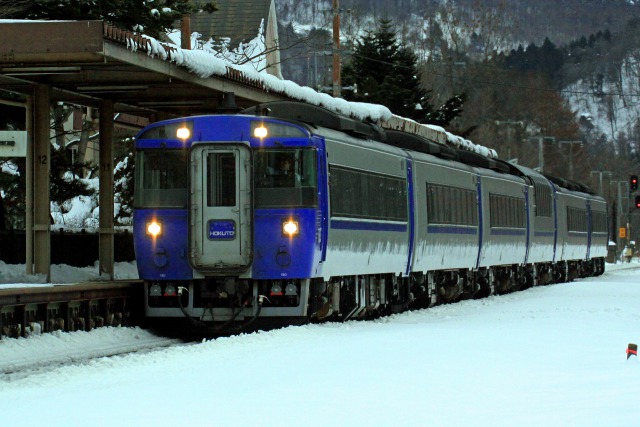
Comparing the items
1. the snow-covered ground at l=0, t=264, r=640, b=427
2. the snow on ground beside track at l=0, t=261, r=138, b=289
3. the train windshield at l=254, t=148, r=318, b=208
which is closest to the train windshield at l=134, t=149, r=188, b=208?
the train windshield at l=254, t=148, r=318, b=208

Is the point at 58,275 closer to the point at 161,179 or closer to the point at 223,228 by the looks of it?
the point at 161,179

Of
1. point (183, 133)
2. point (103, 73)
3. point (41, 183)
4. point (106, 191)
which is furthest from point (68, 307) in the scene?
point (106, 191)

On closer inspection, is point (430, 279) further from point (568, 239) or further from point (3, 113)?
point (568, 239)

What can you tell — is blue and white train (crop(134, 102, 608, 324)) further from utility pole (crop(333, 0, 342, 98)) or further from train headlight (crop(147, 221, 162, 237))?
utility pole (crop(333, 0, 342, 98))

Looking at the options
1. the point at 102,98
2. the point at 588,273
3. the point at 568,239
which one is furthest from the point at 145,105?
the point at 588,273

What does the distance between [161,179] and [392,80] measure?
39.1m

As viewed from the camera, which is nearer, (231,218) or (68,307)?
(68,307)

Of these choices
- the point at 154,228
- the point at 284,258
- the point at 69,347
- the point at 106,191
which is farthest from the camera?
the point at 106,191

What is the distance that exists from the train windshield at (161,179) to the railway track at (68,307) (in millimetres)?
1370

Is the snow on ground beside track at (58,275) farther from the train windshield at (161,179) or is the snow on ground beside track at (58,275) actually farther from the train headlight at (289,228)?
the train headlight at (289,228)

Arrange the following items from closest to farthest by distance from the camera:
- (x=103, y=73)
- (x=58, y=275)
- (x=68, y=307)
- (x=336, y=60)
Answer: (x=68, y=307) → (x=103, y=73) → (x=58, y=275) → (x=336, y=60)

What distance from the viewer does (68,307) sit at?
1762cm

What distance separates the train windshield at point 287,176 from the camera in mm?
18312

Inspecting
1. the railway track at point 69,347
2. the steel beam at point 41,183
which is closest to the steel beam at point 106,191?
the steel beam at point 41,183
